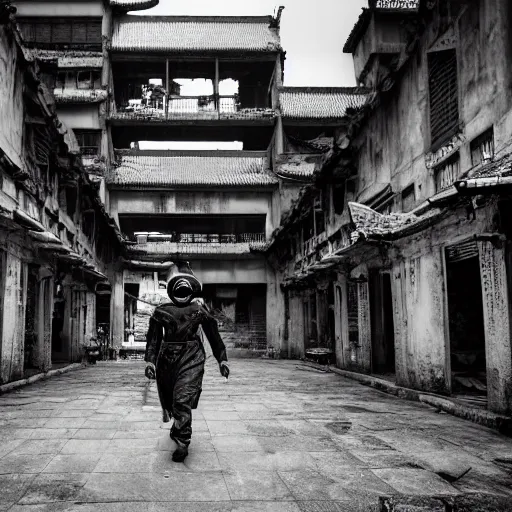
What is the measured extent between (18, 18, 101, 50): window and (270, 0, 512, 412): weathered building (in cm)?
1986

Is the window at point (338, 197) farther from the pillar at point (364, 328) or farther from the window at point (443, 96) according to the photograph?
the window at point (443, 96)

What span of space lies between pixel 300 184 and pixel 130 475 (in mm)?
24320

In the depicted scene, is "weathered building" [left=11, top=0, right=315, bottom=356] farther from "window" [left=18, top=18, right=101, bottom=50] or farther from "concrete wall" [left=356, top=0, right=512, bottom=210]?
"concrete wall" [left=356, top=0, right=512, bottom=210]

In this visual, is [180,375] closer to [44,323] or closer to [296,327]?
[44,323]

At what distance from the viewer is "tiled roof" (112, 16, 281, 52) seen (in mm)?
30203

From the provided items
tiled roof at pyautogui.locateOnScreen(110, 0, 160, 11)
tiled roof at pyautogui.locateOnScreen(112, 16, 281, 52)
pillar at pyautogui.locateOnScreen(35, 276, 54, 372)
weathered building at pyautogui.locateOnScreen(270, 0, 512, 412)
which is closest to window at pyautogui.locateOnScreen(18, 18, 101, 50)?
tiled roof at pyautogui.locateOnScreen(112, 16, 281, 52)

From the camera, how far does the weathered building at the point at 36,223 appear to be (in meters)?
11.5

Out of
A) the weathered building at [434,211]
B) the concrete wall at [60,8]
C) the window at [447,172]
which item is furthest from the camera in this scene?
the concrete wall at [60,8]

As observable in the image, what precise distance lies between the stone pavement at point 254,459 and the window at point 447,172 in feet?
11.6

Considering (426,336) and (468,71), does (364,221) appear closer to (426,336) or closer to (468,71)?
(426,336)

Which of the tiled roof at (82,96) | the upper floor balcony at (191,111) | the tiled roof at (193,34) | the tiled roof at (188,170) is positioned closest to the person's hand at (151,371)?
the tiled roof at (188,170)

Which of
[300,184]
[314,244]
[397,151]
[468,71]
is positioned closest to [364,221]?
[397,151]

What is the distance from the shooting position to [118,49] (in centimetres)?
2962

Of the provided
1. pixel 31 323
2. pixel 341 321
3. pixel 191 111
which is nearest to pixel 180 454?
pixel 31 323
